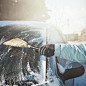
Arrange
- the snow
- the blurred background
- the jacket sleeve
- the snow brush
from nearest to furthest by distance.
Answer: the jacket sleeve
the snow brush
the snow
the blurred background

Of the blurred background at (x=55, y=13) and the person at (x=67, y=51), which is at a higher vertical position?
the blurred background at (x=55, y=13)

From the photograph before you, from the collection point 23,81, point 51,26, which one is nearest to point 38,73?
point 23,81

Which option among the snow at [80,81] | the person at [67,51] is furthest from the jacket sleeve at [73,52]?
the snow at [80,81]

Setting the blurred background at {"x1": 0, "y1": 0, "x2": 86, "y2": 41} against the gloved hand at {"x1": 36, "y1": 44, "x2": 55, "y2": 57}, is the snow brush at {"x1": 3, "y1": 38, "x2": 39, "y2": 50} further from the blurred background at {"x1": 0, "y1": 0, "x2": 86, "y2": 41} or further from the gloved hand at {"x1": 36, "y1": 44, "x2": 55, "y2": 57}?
→ the blurred background at {"x1": 0, "y1": 0, "x2": 86, "y2": 41}

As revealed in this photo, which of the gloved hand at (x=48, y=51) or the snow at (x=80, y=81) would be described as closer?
the gloved hand at (x=48, y=51)

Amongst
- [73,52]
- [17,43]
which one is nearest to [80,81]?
[73,52]

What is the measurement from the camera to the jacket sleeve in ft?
2.66

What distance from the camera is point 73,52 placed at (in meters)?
0.83

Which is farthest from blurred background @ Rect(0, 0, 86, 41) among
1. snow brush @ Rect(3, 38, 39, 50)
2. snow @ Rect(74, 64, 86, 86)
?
→ snow @ Rect(74, 64, 86, 86)

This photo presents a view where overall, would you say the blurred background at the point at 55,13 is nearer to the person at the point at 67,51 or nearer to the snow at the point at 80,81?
the person at the point at 67,51

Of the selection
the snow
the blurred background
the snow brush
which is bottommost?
the snow

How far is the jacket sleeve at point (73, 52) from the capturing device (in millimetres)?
812

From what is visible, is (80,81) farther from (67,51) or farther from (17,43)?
(17,43)

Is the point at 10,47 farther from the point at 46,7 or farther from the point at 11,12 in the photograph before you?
the point at 46,7
